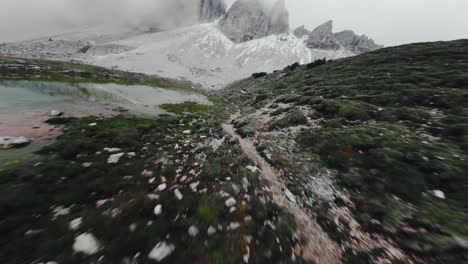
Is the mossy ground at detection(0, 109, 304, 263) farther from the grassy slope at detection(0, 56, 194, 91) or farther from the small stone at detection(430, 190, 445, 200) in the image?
the grassy slope at detection(0, 56, 194, 91)

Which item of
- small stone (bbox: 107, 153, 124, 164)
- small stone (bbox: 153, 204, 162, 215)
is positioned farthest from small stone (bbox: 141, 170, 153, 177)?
small stone (bbox: 153, 204, 162, 215)

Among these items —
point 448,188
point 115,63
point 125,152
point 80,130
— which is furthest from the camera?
point 115,63

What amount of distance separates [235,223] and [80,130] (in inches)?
450

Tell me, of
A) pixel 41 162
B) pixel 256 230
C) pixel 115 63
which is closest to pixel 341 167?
pixel 256 230

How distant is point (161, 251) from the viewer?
4.27 metres

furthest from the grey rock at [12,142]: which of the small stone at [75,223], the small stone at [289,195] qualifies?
the small stone at [289,195]

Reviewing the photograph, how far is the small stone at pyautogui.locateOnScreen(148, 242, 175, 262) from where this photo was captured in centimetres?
412

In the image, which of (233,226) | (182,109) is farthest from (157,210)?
(182,109)

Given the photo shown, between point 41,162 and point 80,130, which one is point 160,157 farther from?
point 80,130

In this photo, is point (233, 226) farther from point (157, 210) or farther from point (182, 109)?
point (182, 109)

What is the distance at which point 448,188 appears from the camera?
284 inches

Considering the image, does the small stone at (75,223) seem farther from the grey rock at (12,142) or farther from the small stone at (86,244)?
the grey rock at (12,142)

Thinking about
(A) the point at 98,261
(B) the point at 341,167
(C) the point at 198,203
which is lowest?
(B) the point at 341,167

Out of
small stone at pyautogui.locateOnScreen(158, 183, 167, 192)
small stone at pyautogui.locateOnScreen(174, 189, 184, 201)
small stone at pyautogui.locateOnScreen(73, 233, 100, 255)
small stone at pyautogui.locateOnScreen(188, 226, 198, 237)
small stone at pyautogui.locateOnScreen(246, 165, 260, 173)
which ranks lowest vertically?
small stone at pyautogui.locateOnScreen(246, 165, 260, 173)
